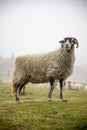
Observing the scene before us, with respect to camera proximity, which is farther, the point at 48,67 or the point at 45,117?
the point at 48,67

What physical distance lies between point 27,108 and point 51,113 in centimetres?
87

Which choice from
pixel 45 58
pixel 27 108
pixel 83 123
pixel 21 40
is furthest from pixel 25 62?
pixel 21 40

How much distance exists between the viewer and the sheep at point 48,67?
32.9 ft

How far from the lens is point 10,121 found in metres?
7.43

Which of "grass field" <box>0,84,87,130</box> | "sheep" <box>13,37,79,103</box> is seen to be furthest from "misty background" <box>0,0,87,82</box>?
"grass field" <box>0,84,87,130</box>

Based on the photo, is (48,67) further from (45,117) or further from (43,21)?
(43,21)

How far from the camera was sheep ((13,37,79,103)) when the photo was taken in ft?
32.9

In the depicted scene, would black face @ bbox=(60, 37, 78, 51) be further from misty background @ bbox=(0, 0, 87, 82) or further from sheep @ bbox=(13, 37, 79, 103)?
misty background @ bbox=(0, 0, 87, 82)

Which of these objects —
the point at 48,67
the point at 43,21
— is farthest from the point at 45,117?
the point at 43,21

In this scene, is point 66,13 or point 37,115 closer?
point 37,115

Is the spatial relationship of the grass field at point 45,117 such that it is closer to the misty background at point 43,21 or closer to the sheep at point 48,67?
the sheep at point 48,67

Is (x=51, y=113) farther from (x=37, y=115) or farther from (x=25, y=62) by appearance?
(x=25, y=62)

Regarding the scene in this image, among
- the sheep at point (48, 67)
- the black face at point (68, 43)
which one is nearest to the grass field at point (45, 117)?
the sheep at point (48, 67)

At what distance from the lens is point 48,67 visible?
33.5 feet
